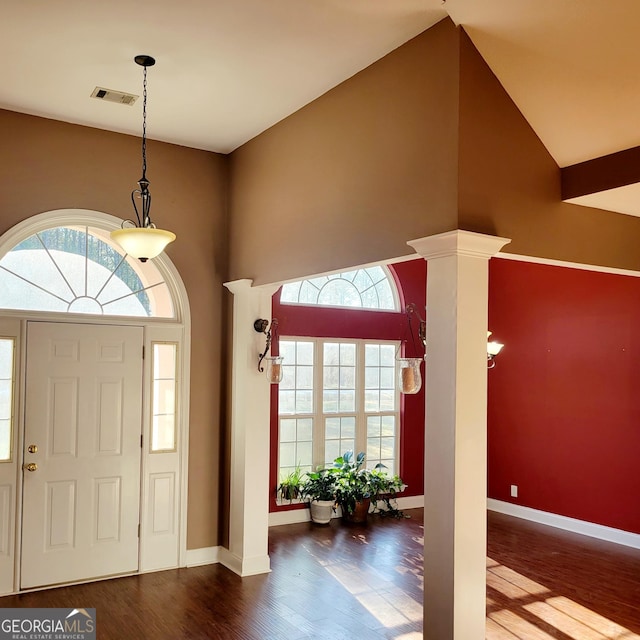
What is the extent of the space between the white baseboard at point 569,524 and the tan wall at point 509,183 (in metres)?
3.41

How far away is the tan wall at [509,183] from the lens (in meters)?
3.37

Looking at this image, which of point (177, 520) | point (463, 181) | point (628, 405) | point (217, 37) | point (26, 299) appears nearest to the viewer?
point (463, 181)

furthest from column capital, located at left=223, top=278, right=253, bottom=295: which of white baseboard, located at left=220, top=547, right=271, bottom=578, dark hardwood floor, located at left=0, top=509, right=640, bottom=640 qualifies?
dark hardwood floor, located at left=0, top=509, right=640, bottom=640

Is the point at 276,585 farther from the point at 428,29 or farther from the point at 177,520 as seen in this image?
the point at 428,29

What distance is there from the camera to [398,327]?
783 cm

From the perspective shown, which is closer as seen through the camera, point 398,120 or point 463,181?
point 463,181

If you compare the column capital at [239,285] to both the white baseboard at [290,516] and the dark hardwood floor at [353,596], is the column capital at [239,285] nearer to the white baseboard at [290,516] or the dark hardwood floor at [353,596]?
the dark hardwood floor at [353,596]

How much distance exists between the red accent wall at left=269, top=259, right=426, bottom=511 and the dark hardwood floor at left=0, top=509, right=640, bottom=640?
5.37 feet

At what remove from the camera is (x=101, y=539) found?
5.08 m

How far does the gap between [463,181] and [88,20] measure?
2095 millimetres

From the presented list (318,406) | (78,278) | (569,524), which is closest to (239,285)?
(78,278)

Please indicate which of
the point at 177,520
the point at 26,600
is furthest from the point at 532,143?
the point at 26,600

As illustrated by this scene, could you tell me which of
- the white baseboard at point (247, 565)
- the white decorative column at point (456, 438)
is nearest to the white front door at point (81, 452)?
the white baseboard at point (247, 565)

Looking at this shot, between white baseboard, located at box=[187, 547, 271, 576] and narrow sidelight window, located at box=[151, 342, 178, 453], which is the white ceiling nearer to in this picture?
narrow sidelight window, located at box=[151, 342, 178, 453]
